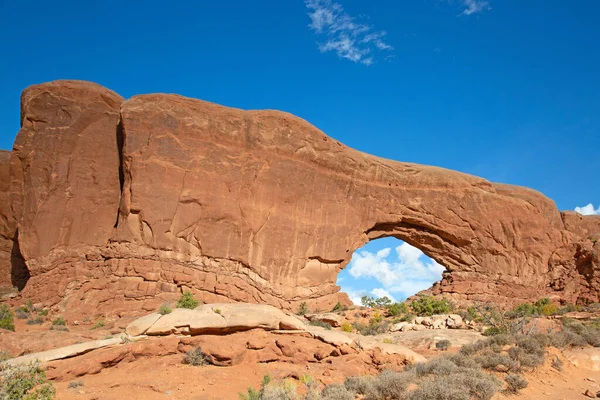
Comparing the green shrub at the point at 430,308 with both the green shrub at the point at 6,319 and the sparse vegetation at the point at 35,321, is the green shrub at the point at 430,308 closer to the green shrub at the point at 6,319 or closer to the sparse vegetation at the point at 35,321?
the sparse vegetation at the point at 35,321

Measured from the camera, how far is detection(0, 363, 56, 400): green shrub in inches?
297

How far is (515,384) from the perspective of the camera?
30.7 ft

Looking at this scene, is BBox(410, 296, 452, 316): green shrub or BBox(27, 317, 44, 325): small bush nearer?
BBox(27, 317, 44, 325): small bush

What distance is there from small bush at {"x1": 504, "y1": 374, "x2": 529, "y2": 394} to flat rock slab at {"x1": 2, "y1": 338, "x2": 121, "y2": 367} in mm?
8428

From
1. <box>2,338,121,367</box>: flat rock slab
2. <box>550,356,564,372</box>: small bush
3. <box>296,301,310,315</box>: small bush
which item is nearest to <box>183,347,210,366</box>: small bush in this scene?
<box>2,338,121,367</box>: flat rock slab

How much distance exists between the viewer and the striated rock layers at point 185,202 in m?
20.2

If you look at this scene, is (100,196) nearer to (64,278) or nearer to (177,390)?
(64,278)

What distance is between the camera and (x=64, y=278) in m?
19.5

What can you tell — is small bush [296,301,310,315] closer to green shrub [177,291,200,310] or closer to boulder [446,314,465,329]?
green shrub [177,291,200,310]

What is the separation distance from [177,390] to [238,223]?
14659 millimetres

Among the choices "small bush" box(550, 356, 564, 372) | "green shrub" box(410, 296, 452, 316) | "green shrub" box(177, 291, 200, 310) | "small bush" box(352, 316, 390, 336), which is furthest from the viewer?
"green shrub" box(410, 296, 452, 316)

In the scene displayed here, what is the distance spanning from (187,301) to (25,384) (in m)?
10.8

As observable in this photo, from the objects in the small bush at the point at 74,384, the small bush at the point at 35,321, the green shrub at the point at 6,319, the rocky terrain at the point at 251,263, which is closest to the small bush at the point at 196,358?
the rocky terrain at the point at 251,263

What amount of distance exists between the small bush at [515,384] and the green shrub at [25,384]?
893 cm
